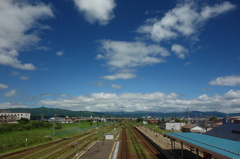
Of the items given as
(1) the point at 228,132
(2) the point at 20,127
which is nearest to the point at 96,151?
(1) the point at 228,132

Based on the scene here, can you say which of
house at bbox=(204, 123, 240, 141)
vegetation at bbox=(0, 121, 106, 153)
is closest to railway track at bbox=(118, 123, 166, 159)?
house at bbox=(204, 123, 240, 141)

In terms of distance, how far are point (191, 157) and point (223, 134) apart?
23.0 feet

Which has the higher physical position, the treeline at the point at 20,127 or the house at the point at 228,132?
→ the house at the point at 228,132

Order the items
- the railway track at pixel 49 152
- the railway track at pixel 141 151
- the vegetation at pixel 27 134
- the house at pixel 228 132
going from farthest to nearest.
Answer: the vegetation at pixel 27 134 → the railway track at pixel 49 152 → the railway track at pixel 141 151 → the house at pixel 228 132

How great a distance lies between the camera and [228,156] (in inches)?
627

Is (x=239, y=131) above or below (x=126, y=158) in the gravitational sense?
above

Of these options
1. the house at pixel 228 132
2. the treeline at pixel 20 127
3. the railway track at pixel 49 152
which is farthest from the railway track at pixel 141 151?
the treeline at pixel 20 127

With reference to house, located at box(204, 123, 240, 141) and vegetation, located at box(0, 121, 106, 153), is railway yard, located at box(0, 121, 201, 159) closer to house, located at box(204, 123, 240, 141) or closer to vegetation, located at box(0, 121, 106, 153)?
vegetation, located at box(0, 121, 106, 153)

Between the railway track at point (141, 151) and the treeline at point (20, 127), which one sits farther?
the treeline at point (20, 127)

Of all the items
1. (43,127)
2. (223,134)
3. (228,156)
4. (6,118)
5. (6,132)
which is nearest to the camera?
(228,156)

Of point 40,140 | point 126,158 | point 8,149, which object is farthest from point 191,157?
point 40,140

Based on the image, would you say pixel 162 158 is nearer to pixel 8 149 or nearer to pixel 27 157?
pixel 27 157

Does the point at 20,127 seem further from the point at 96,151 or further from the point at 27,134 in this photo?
the point at 96,151

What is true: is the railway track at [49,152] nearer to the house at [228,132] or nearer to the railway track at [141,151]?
the railway track at [141,151]
